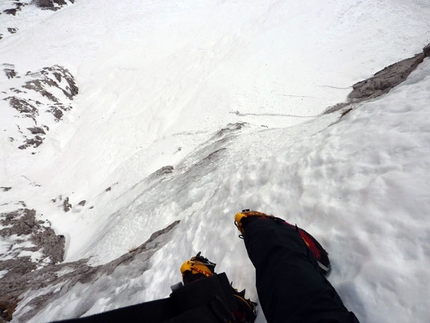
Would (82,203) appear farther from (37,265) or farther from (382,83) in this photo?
(382,83)

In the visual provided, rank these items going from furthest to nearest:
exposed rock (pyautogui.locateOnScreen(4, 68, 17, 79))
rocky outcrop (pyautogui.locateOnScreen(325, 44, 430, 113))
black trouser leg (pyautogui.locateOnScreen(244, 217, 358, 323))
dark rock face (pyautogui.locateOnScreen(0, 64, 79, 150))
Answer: exposed rock (pyautogui.locateOnScreen(4, 68, 17, 79))
dark rock face (pyautogui.locateOnScreen(0, 64, 79, 150))
rocky outcrop (pyautogui.locateOnScreen(325, 44, 430, 113))
black trouser leg (pyautogui.locateOnScreen(244, 217, 358, 323))

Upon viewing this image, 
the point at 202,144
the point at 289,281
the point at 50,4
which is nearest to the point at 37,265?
the point at 202,144

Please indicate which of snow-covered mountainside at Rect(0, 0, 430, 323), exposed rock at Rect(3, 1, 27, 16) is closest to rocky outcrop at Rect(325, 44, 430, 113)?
snow-covered mountainside at Rect(0, 0, 430, 323)

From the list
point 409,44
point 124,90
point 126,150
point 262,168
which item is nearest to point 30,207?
point 126,150

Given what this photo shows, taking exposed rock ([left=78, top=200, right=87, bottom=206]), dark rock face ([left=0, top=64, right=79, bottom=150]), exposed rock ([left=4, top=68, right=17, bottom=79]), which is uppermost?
exposed rock ([left=4, top=68, right=17, bottom=79])

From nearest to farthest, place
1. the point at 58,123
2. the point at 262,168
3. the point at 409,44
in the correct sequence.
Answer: the point at 262,168
the point at 409,44
the point at 58,123

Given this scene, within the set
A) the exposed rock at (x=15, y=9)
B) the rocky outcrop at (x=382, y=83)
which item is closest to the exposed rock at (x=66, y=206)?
the rocky outcrop at (x=382, y=83)

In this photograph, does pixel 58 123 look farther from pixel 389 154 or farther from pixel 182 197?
pixel 389 154

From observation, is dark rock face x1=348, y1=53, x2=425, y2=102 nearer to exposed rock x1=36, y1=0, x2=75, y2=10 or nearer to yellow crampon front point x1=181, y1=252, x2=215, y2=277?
yellow crampon front point x1=181, y1=252, x2=215, y2=277
